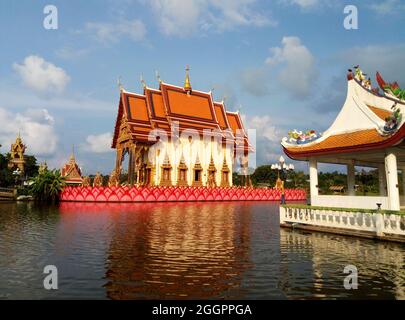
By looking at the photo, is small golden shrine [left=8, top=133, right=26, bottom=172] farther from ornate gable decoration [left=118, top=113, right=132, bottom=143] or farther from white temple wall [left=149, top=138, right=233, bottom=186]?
white temple wall [left=149, top=138, right=233, bottom=186]

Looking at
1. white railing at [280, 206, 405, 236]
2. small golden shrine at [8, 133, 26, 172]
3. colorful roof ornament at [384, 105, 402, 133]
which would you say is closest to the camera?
white railing at [280, 206, 405, 236]

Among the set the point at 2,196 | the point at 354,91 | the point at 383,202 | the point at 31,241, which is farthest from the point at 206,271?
the point at 2,196

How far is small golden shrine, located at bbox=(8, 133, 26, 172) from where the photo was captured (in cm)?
4572

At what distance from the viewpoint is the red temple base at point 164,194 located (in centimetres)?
3119

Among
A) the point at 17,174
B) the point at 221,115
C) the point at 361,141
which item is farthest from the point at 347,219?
the point at 17,174

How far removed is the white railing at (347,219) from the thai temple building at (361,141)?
0.55 meters

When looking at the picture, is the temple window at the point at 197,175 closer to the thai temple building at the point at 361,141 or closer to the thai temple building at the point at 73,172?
the thai temple building at the point at 73,172

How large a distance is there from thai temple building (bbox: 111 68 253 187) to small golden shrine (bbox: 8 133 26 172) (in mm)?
12926

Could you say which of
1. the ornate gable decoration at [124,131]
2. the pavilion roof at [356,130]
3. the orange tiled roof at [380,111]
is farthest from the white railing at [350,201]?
the ornate gable decoration at [124,131]

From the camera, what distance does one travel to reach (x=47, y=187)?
3188 centimetres

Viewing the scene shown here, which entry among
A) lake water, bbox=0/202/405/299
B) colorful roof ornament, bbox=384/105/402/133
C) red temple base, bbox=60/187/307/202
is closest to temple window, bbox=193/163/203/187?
red temple base, bbox=60/187/307/202
